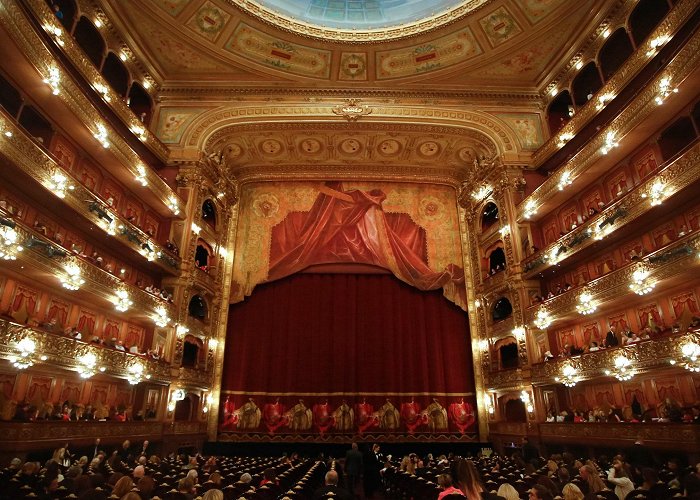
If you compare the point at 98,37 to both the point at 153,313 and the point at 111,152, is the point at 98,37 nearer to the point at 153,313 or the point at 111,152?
the point at 111,152

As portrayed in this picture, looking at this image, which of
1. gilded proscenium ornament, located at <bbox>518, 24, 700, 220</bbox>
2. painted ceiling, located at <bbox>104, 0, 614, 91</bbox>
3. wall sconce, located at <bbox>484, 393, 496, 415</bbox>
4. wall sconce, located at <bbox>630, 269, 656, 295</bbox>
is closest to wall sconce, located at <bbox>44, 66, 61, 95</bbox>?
painted ceiling, located at <bbox>104, 0, 614, 91</bbox>

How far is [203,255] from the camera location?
2022 cm

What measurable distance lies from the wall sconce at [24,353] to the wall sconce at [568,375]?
15.2m

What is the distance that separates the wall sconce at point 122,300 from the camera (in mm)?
13883

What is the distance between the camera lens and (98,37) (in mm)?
16500

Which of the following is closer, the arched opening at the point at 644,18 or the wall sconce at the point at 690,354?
the wall sconce at the point at 690,354

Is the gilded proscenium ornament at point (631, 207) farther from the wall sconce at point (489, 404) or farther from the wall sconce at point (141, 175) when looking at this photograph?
the wall sconce at point (141, 175)

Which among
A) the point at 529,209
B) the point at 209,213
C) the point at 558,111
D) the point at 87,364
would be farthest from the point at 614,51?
the point at 87,364

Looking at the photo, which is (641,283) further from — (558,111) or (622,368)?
(558,111)

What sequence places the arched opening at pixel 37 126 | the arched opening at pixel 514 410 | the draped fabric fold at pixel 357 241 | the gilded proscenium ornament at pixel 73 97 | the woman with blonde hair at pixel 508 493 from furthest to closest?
1. the draped fabric fold at pixel 357 241
2. the arched opening at pixel 514 410
3. the arched opening at pixel 37 126
4. the gilded proscenium ornament at pixel 73 97
5. the woman with blonde hair at pixel 508 493

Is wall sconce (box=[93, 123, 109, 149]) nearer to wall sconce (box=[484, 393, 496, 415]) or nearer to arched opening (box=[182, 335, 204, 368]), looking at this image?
arched opening (box=[182, 335, 204, 368])

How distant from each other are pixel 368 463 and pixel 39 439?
803 centimetres

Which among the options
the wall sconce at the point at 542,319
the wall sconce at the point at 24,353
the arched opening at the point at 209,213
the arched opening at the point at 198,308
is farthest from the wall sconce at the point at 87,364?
the wall sconce at the point at 542,319

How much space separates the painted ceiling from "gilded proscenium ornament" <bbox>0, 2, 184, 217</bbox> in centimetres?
486
